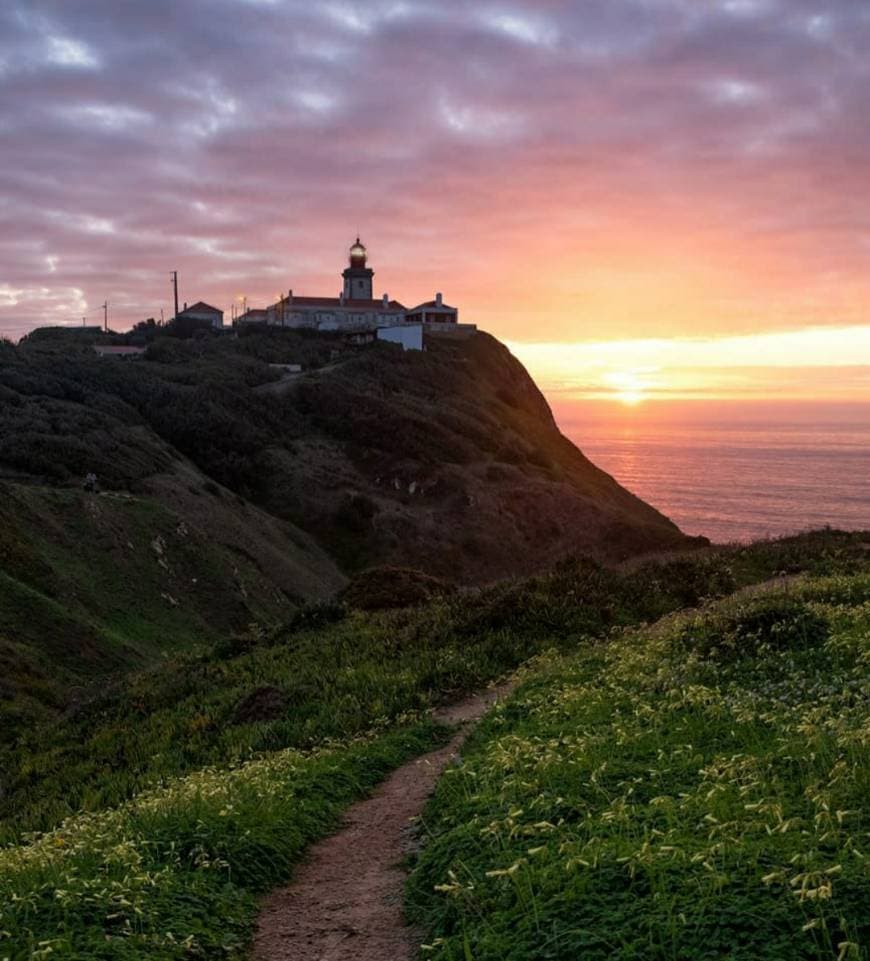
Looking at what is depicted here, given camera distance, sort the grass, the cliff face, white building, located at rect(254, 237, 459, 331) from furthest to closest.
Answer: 1. white building, located at rect(254, 237, 459, 331)
2. the cliff face
3. the grass

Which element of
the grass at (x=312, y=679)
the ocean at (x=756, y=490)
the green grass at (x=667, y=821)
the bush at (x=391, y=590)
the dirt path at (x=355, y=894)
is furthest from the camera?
the ocean at (x=756, y=490)

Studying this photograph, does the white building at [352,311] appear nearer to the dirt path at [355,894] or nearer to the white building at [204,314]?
the white building at [204,314]

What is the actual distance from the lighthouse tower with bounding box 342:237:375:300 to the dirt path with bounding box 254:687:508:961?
14042 centimetres

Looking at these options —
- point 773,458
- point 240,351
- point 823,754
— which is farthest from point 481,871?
point 773,458

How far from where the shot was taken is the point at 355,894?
739 centimetres

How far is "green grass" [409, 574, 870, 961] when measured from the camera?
4770mm

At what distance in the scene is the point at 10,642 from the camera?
76.9ft

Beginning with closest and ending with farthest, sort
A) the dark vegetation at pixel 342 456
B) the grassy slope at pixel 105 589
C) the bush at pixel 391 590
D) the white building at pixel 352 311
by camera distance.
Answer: the grassy slope at pixel 105 589 → the bush at pixel 391 590 → the dark vegetation at pixel 342 456 → the white building at pixel 352 311

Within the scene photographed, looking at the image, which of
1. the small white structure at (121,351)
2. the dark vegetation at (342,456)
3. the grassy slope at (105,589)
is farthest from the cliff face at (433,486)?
the small white structure at (121,351)

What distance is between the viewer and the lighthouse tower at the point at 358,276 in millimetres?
146500

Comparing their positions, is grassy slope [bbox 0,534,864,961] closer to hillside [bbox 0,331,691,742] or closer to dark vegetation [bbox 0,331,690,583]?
hillside [bbox 0,331,691,742]

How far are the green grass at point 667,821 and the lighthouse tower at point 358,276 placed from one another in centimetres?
13974

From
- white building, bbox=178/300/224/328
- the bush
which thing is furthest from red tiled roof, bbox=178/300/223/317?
the bush

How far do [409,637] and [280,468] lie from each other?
51.5 m
